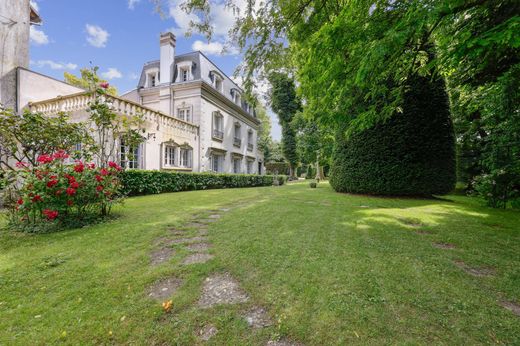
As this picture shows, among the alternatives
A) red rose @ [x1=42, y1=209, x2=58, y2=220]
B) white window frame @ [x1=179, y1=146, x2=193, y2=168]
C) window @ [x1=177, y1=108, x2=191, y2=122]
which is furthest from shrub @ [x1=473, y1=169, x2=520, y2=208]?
window @ [x1=177, y1=108, x2=191, y2=122]

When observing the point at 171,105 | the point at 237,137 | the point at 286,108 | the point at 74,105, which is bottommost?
the point at 74,105

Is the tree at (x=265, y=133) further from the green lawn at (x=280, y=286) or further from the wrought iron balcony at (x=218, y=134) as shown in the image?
the green lawn at (x=280, y=286)

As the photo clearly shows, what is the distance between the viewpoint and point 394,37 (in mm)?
2947

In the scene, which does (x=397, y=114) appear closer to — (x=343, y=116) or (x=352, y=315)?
(x=343, y=116)

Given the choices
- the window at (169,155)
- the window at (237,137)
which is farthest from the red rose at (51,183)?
the window at (237,137)

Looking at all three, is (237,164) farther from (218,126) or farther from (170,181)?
(170,181)

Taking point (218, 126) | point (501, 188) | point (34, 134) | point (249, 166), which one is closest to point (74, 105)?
point (34, 134)

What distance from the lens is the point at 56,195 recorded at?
4.20 meters

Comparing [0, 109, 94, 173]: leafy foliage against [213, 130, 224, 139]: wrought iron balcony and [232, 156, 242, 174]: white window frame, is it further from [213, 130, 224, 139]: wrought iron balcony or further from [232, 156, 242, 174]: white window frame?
[232, 156, 242, 174]: white window frame

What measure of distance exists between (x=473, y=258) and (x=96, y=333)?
15.0 ft

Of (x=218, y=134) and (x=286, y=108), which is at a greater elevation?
(x=286, y=108)

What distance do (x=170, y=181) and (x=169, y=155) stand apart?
3.23m

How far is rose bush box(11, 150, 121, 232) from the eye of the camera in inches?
162

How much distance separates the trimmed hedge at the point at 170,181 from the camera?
8945 millimetres
